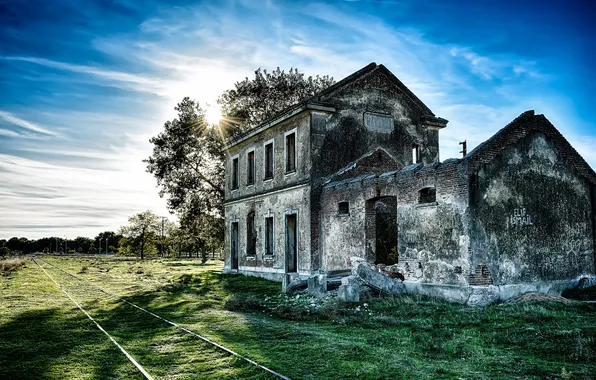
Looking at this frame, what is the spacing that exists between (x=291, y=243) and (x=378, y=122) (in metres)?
6.18

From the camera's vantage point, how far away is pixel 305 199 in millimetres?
19016

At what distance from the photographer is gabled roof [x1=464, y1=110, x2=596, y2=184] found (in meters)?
12.4

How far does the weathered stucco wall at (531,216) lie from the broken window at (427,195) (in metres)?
1.43

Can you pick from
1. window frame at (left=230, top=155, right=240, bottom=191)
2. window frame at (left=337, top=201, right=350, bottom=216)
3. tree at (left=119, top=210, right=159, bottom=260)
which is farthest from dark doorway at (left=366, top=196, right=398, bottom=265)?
tree at (left=119, top=210, right=159, bottom=260)

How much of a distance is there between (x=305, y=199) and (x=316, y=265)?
2560 millimetres

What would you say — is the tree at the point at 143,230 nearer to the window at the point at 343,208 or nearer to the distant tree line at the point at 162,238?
the distant tree line at the point at 162,238

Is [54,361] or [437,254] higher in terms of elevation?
[437,254]

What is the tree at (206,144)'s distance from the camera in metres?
33.9

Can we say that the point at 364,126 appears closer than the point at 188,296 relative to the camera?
No

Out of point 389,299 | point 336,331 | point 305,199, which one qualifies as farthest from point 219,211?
point 336,331

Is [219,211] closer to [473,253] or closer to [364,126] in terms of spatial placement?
[364,126]

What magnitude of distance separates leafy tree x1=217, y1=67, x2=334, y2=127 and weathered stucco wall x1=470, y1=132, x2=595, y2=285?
70.0 ft

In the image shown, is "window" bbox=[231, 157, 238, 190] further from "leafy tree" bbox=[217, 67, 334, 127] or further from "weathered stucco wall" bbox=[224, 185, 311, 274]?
"leafy tree" bbox=[217, 67, 334, 127]

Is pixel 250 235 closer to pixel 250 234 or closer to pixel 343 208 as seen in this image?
pixel 250 234
